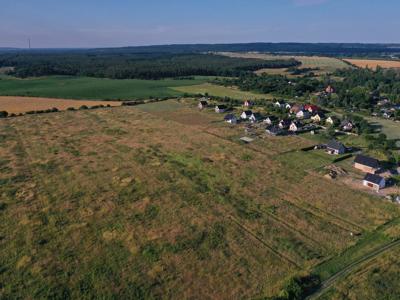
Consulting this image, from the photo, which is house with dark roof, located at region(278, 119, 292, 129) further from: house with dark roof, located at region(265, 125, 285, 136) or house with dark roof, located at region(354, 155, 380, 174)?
house with dark roof, located at region(354, 155, 380, 174)

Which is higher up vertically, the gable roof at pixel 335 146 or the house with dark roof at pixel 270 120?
the house with dark roof at pixel 270 120

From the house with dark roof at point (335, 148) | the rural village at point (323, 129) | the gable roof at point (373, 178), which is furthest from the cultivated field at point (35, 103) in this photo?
the gable roof at point (373, 178)

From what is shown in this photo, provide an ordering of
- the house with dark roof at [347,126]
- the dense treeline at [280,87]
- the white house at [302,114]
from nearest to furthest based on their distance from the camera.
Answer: the house with dark roof at [347,126]
the white house at [302,114]
the dense treeline at [280,87]

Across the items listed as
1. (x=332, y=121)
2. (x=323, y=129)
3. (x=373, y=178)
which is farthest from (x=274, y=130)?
(x=373, y=178)

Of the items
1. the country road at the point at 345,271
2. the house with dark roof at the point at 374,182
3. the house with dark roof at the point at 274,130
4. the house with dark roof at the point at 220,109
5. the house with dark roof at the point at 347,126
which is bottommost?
the country road at the point at 345,271

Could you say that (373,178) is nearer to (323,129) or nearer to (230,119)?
(323,129)

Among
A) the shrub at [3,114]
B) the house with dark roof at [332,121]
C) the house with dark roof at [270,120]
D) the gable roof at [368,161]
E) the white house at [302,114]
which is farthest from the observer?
the shrub at [3,114]

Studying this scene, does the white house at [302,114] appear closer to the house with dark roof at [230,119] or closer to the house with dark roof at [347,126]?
the house with dark roof at [347,126]
